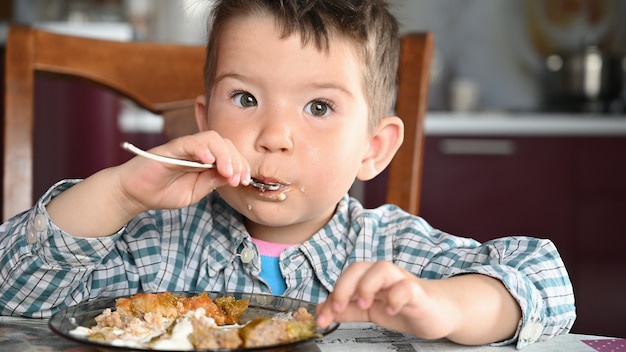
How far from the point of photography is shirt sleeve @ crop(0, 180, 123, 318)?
3.23 ft

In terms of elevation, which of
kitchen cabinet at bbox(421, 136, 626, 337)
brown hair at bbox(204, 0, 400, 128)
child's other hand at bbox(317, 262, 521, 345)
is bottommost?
kitchen cabinet at bbox(421, 136, 626, 337)

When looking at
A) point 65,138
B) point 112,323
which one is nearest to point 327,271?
point 112,323

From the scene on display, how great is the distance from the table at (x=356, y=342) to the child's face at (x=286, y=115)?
0.71 ft

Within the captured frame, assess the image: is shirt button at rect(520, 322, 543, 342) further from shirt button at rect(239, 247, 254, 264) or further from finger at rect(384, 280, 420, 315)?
shirt button at rect(239, 247, 254, 264)

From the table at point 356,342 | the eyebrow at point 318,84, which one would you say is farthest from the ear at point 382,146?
the table at point 356,342

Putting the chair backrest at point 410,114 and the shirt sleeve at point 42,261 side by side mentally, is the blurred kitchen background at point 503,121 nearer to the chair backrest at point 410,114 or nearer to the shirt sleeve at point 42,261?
the chair backrest at point 410,114

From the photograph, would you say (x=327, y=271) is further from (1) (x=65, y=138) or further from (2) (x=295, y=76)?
(1) (x=65, y=138)

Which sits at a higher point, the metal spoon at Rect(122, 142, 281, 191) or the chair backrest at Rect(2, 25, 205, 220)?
the chair backrest at Rect(2, 25, 205, 220)

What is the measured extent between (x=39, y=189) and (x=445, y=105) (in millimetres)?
1659

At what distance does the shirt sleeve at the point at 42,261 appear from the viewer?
3.23 ft

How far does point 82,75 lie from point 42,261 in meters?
0.47

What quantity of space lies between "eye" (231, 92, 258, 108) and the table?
0.31m

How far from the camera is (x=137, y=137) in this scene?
10.3ft

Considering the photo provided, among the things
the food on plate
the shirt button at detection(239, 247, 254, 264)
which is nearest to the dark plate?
the food on plate
